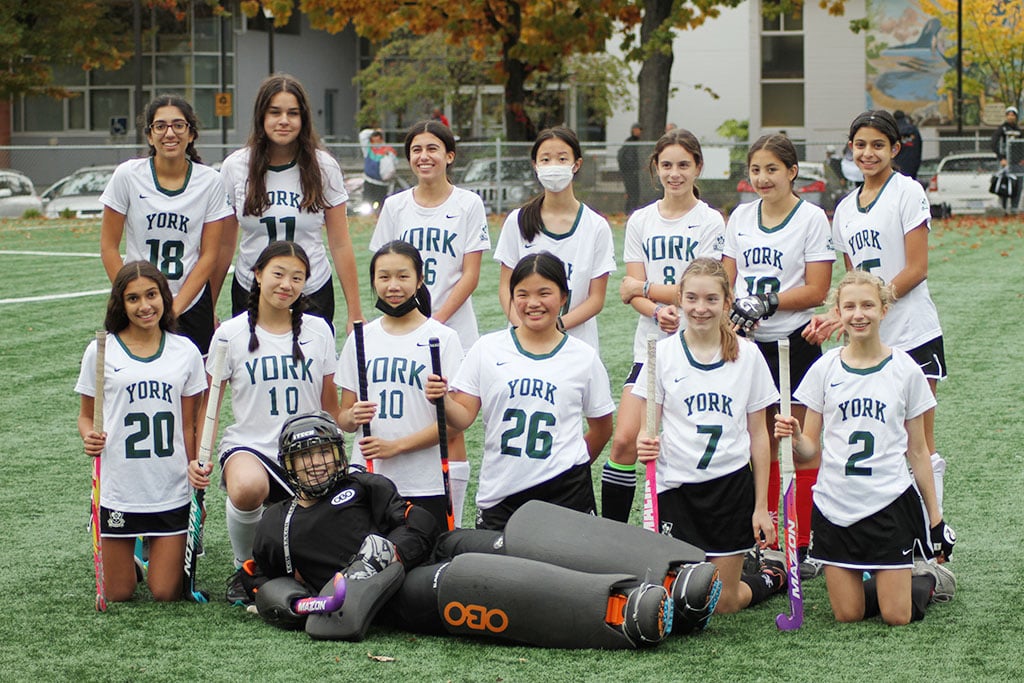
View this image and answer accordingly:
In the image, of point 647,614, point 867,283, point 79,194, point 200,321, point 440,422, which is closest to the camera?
point 647,614

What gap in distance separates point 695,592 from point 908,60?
4130 cm

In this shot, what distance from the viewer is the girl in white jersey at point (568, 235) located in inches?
227

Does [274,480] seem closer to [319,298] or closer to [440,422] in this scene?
[440,422]

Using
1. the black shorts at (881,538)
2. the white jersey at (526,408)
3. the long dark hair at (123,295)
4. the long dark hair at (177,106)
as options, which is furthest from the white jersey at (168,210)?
the black shorts at (881,538)

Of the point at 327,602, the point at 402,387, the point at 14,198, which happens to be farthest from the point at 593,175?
the point at 327,602

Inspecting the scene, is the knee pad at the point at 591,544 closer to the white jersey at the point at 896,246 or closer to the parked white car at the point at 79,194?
the white jersey at the point at 896,246

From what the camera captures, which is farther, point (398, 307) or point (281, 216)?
point (281, 216)

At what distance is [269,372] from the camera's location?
5230mm

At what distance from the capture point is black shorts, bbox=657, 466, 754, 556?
4.90 meters

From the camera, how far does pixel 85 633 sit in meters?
4.67

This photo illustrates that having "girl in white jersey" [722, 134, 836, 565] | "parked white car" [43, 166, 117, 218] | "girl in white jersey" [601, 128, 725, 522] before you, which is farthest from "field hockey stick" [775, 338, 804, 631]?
"parked white car" [43, 166, 117, 218]

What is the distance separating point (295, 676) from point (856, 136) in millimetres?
2982

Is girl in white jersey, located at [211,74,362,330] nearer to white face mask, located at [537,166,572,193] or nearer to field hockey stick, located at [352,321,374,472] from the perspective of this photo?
field hockey stick, located at [352,321,374,472]

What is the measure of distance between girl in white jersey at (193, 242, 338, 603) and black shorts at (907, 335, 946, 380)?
7.62 feet
